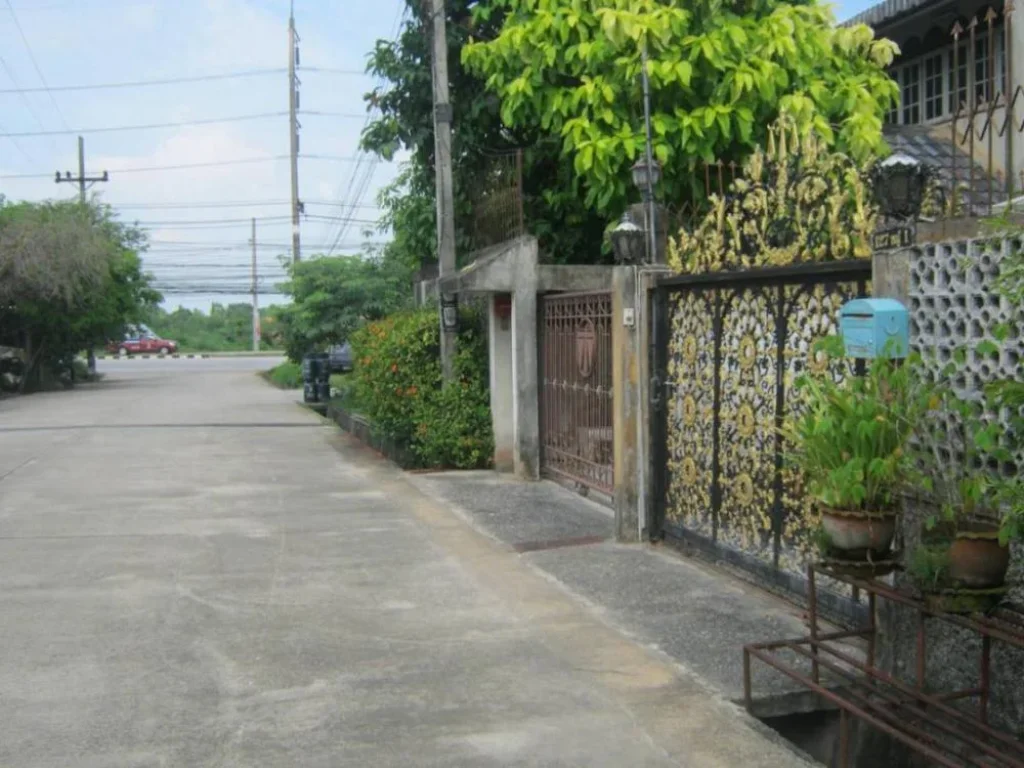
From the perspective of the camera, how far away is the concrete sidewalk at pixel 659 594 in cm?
561

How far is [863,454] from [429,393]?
32.3 ft

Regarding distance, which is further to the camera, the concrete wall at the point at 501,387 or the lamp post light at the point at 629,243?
the concrete wall at the point at 501,387

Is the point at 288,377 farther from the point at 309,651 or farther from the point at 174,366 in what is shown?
the point at 309,651

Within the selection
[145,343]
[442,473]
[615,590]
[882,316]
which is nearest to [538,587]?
[615,590]

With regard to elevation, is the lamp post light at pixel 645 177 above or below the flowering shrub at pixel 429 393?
above

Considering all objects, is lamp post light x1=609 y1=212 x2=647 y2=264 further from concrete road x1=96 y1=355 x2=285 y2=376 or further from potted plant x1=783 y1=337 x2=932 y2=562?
concrete road x1=96 y1=355 x2=285 y2=376

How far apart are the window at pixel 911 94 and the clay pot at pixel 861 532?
13035 mm

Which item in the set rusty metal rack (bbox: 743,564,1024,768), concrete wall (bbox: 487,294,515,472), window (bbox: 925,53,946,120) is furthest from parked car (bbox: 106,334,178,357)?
rusty metal rack (bbox: 743,564,1024,768)

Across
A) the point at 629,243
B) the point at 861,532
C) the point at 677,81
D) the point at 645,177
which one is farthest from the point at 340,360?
the point at 861,532

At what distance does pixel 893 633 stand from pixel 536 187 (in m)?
9.90

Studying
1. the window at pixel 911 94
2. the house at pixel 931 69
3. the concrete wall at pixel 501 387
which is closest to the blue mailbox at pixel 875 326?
the house at pixel 931 69

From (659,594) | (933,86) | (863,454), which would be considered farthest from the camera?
(933,86)

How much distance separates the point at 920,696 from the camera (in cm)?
436

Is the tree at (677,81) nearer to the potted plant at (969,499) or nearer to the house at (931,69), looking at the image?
the house at (931,69)
